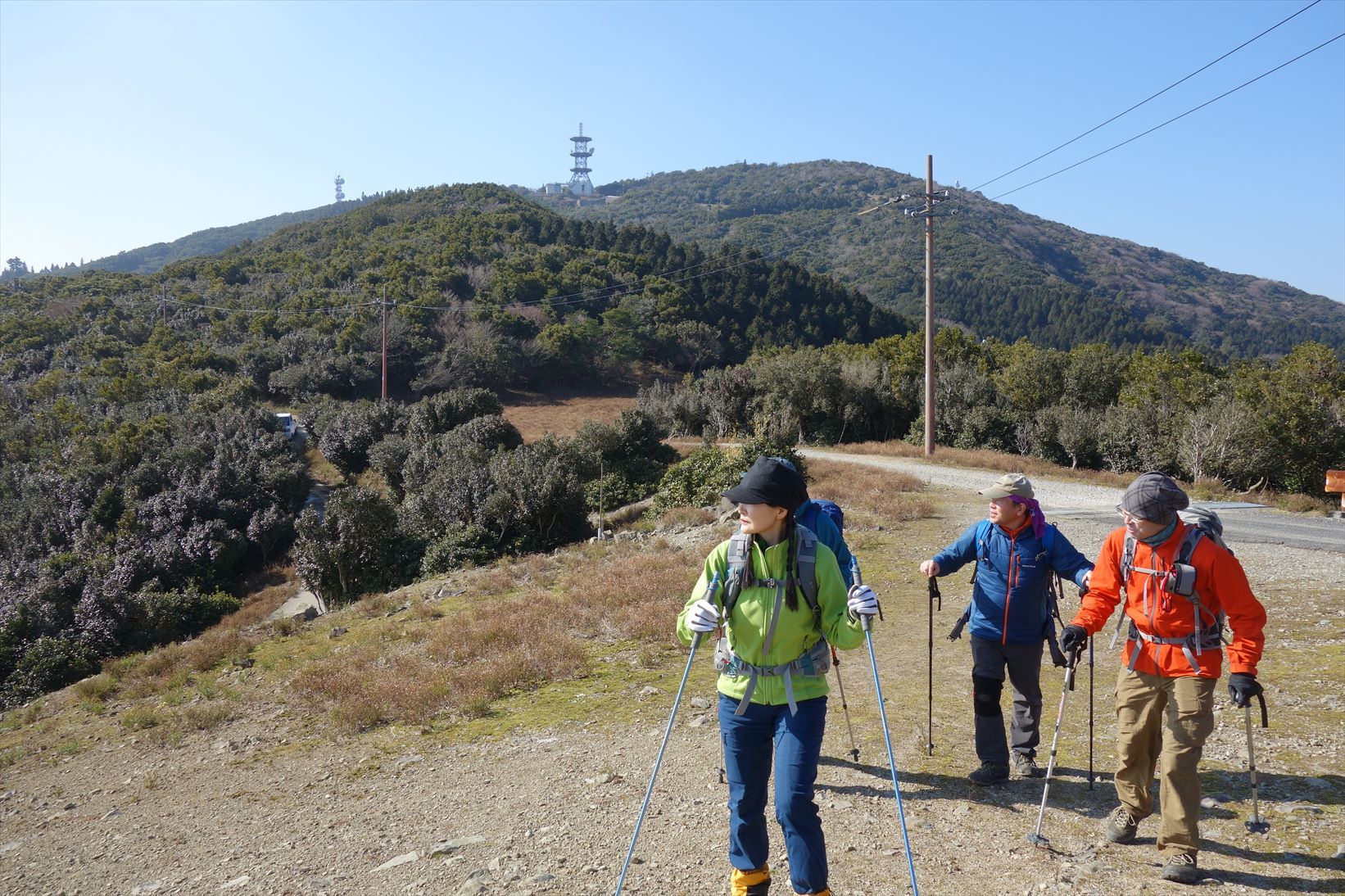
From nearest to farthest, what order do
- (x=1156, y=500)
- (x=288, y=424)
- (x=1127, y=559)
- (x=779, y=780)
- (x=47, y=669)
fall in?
(x=779, y=780) < (x=1156, y=500) < (x=1127, y=559) < (x=47, y=669) < (x=288, y=424)

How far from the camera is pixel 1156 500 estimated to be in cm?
378

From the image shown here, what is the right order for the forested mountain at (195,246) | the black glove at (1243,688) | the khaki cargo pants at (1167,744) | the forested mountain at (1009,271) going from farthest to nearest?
the forested mountain at (195,246)
the forested mountain at (1009,271)
the khaki cargo pants at (1167,744)
the black glove at (1243,688)

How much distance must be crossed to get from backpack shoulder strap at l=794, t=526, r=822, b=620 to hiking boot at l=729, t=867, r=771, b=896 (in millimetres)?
1115

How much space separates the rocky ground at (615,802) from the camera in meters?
4.20

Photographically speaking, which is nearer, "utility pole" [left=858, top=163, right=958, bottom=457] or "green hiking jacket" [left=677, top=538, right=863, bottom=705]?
"green hiking jacket" [left=677, top=538, right=863, bottom=705]

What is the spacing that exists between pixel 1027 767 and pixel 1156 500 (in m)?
2.09

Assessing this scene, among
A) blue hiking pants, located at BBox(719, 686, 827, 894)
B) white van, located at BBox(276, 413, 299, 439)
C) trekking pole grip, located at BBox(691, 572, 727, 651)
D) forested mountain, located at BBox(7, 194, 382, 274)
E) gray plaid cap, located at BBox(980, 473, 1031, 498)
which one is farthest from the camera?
forested mountain, located at BBox(7, 194, 382, 274)

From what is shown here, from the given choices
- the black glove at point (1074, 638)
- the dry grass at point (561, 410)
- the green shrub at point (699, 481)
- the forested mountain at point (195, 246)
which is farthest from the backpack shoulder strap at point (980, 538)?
the forested mountain at point (195, 246)

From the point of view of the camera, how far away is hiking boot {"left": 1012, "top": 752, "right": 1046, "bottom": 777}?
5012 mm

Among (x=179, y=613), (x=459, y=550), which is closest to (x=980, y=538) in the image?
(x=459, y=550)

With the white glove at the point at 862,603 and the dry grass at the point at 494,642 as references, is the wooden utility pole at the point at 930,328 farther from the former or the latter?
the white glove at the point at 862,603

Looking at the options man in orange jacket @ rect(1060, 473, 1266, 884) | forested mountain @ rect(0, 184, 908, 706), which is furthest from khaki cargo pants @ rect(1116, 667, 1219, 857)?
forested mountain @ rect(0, 184, 908, 706)

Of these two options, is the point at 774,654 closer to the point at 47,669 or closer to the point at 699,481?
the point at 47,669

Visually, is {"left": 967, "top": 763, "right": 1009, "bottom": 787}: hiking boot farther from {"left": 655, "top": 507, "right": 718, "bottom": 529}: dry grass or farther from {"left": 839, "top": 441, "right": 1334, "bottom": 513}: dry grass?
{"left": 839, "top": 441, "right": 1334, "bottom": 513}: dry grass
